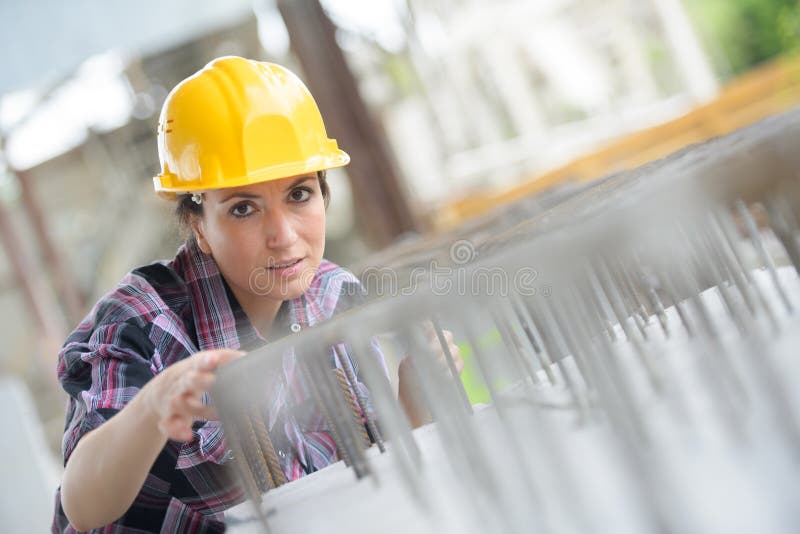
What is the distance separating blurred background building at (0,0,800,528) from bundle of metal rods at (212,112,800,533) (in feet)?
3.28

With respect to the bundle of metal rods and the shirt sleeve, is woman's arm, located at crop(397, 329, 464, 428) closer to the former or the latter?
the bundle of metal rods

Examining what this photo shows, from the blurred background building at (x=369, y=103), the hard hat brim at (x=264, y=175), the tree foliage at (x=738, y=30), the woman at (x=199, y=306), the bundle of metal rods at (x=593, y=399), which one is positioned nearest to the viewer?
the bundle of metal rods at (x=593, y=399)

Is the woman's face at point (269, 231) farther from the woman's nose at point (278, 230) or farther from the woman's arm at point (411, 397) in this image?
the woman's arm at point (411, 397)

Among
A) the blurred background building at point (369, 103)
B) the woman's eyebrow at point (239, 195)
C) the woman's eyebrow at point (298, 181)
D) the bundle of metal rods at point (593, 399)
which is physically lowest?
the bundle of metal rods at point (593, 399)

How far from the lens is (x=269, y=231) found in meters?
1.52

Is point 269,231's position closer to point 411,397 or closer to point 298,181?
point 298,181

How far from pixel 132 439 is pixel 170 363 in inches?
17.0

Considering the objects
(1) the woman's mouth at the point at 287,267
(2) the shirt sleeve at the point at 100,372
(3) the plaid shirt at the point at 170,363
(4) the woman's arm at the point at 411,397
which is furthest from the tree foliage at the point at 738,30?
(2) the shirt sleeve at the point at 100,372

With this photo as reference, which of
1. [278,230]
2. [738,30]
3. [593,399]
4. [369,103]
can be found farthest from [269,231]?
[738,30]

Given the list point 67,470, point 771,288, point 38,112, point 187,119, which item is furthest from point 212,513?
point 38,112

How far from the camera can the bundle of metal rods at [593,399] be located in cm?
94

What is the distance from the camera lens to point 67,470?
1.40m

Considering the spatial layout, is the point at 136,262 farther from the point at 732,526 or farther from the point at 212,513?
the point at 732,526

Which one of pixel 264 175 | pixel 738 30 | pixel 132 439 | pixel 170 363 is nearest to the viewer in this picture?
pixel 132 439
